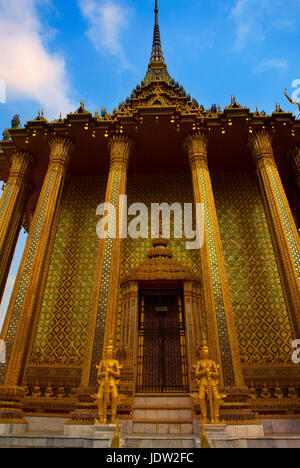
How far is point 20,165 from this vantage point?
11.8 metres

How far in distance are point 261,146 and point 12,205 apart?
8.97m

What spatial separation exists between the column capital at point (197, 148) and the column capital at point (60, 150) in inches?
170

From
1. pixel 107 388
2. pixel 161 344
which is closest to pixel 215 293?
pixel 161 344

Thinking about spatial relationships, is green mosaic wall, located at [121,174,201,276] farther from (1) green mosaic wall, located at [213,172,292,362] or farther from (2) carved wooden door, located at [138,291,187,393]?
(2) carved wooden door, located at [138,291,187,393]

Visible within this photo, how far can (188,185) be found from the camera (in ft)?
43.2

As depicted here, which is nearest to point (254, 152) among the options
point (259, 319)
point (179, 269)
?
point (179, 269)

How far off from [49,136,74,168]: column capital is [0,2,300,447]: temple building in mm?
58

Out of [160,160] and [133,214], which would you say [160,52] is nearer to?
[160,160]

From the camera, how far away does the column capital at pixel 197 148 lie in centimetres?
1077

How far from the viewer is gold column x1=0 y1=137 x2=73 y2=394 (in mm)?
7684
